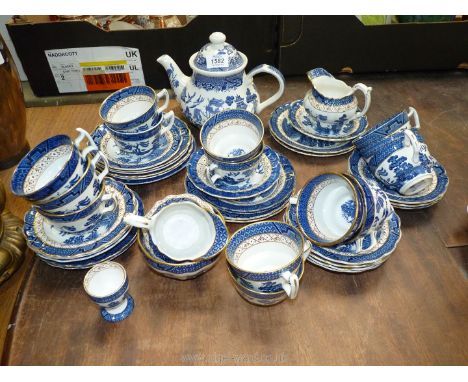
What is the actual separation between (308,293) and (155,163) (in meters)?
0.51

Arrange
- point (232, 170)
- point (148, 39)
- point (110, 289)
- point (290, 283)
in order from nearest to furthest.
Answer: point (290, 283) < point (110, 289) < point (232, 170) < point (148, 39)

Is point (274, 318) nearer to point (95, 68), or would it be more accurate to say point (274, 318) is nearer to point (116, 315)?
point (116, 315)

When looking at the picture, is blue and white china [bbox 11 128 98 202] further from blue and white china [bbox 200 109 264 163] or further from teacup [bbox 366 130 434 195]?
teacup [bbox 366 130 434 195]

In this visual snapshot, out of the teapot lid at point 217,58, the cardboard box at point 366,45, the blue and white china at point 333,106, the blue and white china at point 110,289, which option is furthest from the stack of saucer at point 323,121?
the blue and white china at point 110,289

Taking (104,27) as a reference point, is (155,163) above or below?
below

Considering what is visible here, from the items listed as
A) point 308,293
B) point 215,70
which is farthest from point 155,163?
point 308,293

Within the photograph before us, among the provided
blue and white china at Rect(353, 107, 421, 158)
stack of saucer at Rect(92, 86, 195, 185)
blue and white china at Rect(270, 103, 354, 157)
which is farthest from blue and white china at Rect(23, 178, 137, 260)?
blue and white china at Rect(353, 107, 421, 158)

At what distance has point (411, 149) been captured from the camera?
0.94m

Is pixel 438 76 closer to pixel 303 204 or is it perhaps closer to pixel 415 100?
pixel 415 100

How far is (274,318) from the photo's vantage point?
0.81 metres

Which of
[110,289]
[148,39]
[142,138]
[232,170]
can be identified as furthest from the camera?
[148,39]

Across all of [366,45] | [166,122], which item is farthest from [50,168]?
[366,45]

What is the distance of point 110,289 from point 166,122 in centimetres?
50

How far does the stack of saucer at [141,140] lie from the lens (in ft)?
3.38
